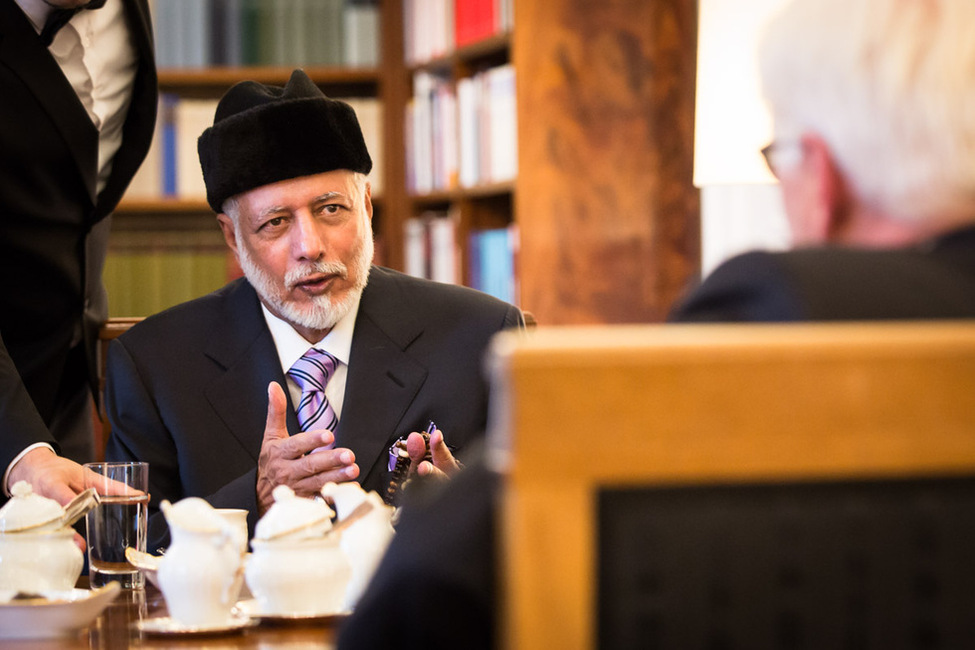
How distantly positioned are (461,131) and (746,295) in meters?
3.34

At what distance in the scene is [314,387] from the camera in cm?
214

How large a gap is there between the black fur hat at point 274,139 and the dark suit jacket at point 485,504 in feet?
4.88

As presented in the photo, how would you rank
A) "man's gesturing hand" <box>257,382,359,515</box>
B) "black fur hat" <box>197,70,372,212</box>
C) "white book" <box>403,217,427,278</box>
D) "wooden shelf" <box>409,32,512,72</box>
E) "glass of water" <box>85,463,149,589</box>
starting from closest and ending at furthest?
"glass of water" <box>85,463,149,589</box>, "man's gesturing hand" <box>257,382,359,515</box>, "black fur hat" <box>197,70,372,212</box>, "wooden shelf" <box>409,32,512,72</box>, "white book" <box>403,217,427,278</box>

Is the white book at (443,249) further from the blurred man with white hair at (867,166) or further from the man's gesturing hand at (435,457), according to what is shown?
the blurred man with white hair at (867,166)

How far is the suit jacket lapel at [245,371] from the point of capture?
2.10 metres

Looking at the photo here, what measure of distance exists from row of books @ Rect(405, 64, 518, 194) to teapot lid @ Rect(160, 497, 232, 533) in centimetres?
256

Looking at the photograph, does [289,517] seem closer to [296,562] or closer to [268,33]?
[296,562]

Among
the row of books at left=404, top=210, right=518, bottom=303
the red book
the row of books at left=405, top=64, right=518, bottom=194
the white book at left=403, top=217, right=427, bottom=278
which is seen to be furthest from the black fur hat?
the white book at left=403, top=217, right=427, bottom=278

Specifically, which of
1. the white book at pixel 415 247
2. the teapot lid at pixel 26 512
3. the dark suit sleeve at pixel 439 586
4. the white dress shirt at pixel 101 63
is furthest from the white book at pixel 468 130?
the dark suit sleeve at pixel 439 586

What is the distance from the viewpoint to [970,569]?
66 cm

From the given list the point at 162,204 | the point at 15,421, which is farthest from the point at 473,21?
the point at 15,421

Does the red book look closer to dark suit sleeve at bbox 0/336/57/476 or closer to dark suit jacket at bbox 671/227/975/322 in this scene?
dark suit sleeve at bbox 0/336/57/476

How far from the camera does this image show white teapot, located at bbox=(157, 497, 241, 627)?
1.19 m

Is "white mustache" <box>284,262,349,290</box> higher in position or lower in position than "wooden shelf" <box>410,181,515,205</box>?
lower
